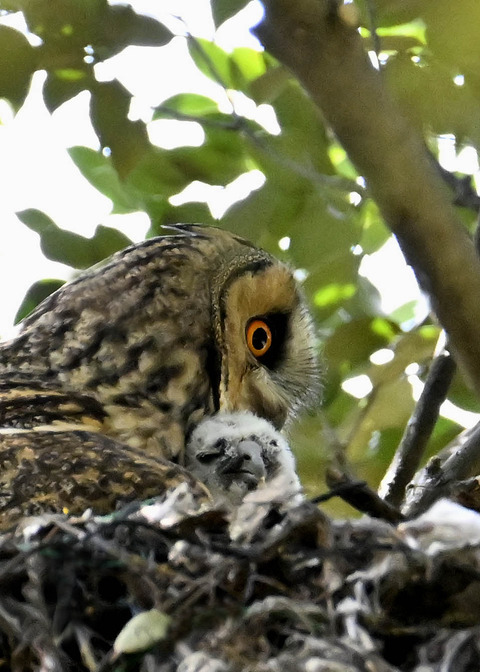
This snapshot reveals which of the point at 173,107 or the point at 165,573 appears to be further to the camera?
the point at 173,107

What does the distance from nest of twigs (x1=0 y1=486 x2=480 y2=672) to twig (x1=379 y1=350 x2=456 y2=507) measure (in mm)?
761

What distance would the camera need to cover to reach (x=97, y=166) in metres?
1.87

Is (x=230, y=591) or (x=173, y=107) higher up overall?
(x=173, y=107)

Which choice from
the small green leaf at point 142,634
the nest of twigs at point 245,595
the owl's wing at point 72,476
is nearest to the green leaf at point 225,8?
the owl's wing at point 72,476

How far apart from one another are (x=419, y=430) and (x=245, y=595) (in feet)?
2.93

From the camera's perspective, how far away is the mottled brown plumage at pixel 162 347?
1372 mm

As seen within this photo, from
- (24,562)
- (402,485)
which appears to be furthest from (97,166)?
(24,562)

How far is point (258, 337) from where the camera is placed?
5.65ft

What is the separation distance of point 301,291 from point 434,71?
513 mm

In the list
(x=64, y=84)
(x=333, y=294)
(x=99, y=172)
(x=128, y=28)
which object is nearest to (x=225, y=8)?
(x=128, y=28)

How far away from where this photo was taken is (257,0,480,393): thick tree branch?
3.65ft

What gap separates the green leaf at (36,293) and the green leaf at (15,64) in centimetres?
45

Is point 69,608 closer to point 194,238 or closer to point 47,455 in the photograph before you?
point 47,455

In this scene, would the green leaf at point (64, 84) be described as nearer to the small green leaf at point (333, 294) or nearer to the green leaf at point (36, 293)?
the green leaf at point (36, 293)
